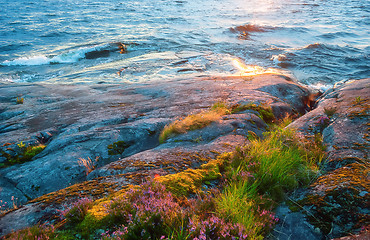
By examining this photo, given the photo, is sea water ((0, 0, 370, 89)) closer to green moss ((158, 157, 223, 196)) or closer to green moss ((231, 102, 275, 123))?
green moss ((231, 102, 275, 123))

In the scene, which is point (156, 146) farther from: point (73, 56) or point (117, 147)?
point (73, 56)

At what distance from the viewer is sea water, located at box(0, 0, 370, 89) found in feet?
54.5

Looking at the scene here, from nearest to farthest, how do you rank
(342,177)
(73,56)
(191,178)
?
(342,177) < (191,178) < (73,56)

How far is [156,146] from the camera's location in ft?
18.5

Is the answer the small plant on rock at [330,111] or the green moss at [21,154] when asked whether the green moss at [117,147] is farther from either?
the small plant on rock at [330,111]

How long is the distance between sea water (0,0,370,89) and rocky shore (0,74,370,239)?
643 cm

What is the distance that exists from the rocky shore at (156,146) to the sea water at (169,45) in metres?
6.43

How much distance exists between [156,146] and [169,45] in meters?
18.9

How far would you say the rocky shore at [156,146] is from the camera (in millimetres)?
2875

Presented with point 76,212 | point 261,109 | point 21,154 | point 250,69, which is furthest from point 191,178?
point 250,69

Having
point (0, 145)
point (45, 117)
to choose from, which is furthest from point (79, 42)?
point (0, 145)

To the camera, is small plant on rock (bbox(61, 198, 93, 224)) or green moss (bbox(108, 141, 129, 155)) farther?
green moss (bbox(108, 141, 129, 155))

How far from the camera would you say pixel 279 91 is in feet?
31.4

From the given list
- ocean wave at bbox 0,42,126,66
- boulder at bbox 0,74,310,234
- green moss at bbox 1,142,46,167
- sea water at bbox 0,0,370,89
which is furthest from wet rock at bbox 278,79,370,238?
ocean wave at bbox 0,42,126,66
